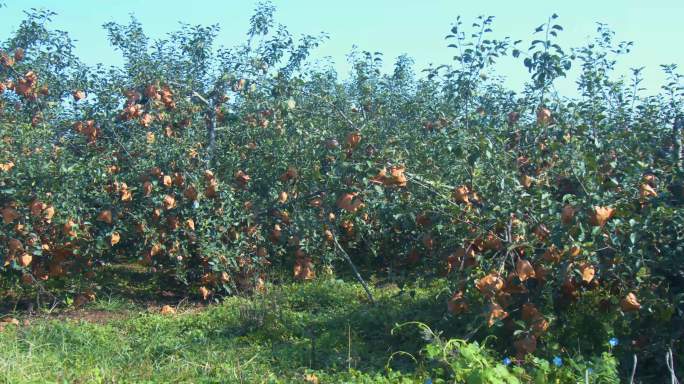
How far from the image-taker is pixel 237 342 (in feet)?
16.9

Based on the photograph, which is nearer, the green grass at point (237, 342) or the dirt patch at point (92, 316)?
the green grass at point (237, 342)

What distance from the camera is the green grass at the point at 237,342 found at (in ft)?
14.2

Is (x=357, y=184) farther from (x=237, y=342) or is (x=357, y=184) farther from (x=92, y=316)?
(x=92, y=316)

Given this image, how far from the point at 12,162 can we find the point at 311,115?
2408mm

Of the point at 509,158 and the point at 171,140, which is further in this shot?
the point at 171,140

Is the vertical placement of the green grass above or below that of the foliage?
below

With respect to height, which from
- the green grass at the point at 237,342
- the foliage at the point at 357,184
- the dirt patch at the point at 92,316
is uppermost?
the foliage at the point at 357,184

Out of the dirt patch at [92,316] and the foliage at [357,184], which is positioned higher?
the foliage at [357,184]

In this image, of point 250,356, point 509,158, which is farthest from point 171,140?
point 509,158

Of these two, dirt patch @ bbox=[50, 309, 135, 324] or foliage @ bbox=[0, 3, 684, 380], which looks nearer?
foliage @ bbox=[0, 3, 684, 380]

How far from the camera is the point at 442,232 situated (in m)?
5.00

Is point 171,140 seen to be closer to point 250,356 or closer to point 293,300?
point 293,300

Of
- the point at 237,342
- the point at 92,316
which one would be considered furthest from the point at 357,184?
the point at 92,316

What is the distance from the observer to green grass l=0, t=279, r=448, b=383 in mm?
4324
